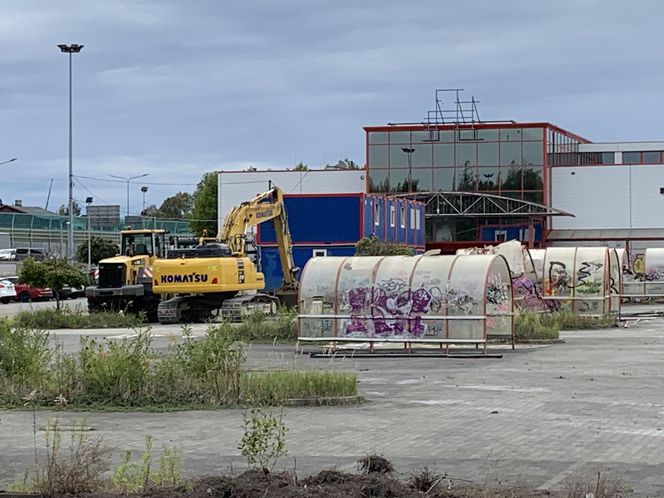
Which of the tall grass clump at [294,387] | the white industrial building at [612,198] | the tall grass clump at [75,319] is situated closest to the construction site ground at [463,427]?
the tall grass clump at [294,387]

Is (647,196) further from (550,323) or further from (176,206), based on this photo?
(176,206)

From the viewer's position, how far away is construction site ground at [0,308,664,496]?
11.2m

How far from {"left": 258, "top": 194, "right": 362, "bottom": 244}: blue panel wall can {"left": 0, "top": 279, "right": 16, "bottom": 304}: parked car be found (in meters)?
13.9

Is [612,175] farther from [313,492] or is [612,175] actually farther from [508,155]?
[313,492]

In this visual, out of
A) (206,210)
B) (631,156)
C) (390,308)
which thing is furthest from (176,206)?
(390,308)

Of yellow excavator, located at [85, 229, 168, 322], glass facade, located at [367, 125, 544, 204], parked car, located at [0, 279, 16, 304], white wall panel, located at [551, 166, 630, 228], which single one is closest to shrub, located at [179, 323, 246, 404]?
yellow excavator, located at [85, 229, 168, 322]

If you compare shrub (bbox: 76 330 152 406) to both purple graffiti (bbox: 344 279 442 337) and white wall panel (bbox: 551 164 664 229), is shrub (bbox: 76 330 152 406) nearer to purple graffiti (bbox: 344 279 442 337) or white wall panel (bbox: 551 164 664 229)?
purple graffiti (bbox: 344 279 442 337)

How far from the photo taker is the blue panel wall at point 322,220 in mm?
62656

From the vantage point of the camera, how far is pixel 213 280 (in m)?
42.0

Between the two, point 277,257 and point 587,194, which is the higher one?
point 587,194

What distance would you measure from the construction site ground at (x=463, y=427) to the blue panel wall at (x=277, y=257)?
38.4 m

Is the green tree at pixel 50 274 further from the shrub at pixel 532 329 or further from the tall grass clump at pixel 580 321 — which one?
the shrub at pixel 532 329

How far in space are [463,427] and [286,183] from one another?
74688 mm

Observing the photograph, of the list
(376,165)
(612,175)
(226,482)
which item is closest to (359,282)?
(226,482)
